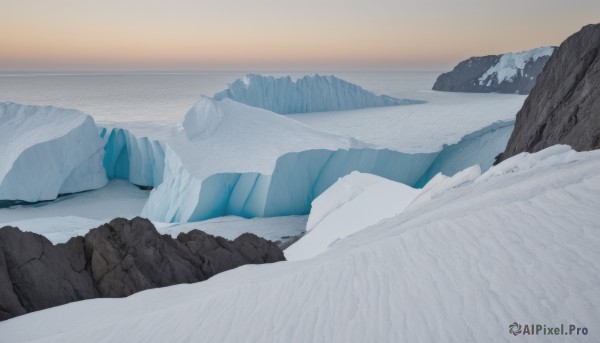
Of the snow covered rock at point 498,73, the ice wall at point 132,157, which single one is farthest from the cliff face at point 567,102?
the snow covered rock at point 498,73

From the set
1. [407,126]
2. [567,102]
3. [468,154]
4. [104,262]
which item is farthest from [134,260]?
[407,126]

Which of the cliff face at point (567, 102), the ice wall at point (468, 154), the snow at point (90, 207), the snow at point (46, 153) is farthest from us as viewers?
the ice wall at point (468, 154)

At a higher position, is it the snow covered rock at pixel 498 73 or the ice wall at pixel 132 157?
the snow covered rock at pixel 498 73

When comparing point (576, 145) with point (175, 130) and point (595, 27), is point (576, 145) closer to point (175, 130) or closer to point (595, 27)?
point (595, 27)

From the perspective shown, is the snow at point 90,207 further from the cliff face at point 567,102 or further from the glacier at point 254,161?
the cliff face at point 567,102

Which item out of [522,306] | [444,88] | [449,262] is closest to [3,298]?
[449,262]

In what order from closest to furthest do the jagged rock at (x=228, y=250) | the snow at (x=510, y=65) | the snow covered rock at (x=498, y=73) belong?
the jagged rock at (x=228, y=250) → the snow covered rock at (x=498, y=73) → the snow at (x=510, y=65)
